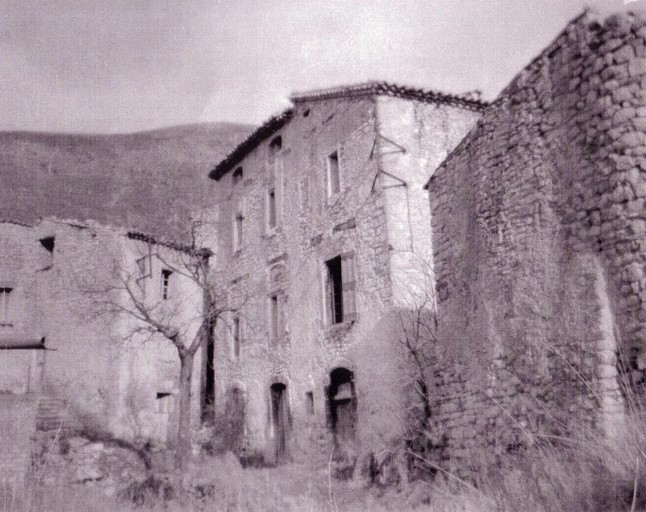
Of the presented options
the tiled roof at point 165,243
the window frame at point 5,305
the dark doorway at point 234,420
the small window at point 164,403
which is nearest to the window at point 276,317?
the dark doorway at point 234,420

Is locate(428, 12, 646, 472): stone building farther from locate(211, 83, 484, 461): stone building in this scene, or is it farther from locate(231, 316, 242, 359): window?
locate(231, 316, 242, 359): window

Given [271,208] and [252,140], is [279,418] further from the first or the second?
[252,140]

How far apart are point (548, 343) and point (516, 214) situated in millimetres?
1403

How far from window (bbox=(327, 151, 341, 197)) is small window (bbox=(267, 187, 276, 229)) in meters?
2.73

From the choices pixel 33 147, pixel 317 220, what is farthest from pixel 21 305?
pixel 33 147

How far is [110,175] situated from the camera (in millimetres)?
48125

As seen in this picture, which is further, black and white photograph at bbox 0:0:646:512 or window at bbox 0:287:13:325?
window at bbox 0:287:13:325

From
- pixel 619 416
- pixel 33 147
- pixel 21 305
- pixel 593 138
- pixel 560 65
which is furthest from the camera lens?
pixel 33 147

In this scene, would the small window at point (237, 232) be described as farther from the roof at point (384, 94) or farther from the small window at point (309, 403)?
the small window at point (309, 403)

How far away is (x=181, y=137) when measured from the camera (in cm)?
5562

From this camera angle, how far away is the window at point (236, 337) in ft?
58.5

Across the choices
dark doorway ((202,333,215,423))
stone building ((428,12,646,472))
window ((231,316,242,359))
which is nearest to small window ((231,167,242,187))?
window ((231,316,242,359))

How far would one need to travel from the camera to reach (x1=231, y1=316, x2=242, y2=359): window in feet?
58.5

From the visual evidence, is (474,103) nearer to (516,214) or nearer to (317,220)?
(317,220)
